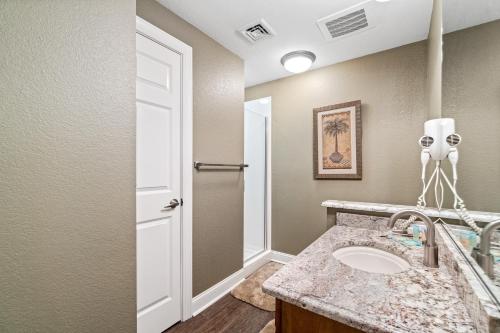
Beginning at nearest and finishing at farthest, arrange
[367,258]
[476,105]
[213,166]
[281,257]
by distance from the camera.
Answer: [476,105]
[367,258]
[213,166]
[281,257]

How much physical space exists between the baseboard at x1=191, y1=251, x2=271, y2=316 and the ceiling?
2257mm

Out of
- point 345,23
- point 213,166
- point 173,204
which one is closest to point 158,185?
point 173,204

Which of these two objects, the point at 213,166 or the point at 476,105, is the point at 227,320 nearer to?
the point at 213,166

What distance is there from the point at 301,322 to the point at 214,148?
147 cm

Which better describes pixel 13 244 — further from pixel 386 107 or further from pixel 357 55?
pixel 357 55

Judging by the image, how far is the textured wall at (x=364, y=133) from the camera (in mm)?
1890

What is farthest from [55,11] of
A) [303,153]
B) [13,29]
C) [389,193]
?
[389,193]

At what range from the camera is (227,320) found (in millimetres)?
1682

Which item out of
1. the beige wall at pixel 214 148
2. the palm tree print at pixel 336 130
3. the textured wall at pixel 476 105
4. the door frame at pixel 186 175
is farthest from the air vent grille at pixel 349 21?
the door frame at pixel 186 175

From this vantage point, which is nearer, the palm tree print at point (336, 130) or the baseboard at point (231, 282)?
Answer: the baseboard at point (231, 282)

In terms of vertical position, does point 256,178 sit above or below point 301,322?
above

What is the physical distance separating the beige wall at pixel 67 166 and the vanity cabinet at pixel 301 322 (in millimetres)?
627

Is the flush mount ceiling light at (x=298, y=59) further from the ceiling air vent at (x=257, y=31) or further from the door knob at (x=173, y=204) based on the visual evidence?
the door knob at (x=173, y=204)

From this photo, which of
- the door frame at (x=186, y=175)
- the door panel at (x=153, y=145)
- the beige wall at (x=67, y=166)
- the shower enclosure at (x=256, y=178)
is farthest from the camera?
the shower enclosure at (x=256, y=178)
